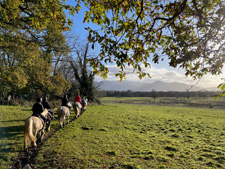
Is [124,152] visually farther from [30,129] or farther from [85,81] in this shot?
[85,81]

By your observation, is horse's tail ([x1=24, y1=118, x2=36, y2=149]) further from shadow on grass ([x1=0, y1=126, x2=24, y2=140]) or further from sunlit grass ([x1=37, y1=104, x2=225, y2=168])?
shadow on grass ([x1=0, y1=126, x2=24, y2=140])

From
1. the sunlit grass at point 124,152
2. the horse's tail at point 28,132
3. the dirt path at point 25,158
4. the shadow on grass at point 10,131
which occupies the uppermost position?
the horse's tail at point 28,132

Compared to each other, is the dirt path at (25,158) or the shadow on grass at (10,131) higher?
the shadow on grass at (10,131)

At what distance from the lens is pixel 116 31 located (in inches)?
173

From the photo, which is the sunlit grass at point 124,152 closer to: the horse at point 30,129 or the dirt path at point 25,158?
the dirt path at point 25,158

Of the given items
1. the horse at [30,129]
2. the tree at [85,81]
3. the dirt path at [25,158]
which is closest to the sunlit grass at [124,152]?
the dirt path at [25,158]

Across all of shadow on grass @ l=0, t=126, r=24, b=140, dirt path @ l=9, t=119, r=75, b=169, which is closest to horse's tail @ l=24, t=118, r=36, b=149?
dirt path @ l=9, t=119, r=75, b=169

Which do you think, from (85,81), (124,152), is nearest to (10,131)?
(124,152)

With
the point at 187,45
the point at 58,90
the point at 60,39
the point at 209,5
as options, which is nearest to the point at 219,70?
the point at 187,45

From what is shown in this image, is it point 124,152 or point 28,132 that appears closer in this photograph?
point 28,132

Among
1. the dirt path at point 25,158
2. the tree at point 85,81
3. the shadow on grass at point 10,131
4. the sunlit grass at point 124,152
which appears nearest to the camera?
the dirt path at point 25,158

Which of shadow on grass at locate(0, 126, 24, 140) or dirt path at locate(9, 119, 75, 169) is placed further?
shadow on grass at locate(0, 126, 24, 140)

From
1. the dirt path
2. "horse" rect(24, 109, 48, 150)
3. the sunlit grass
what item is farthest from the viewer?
"horse" rect(24, 109, 48, 150)

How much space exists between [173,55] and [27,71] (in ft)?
45.6
